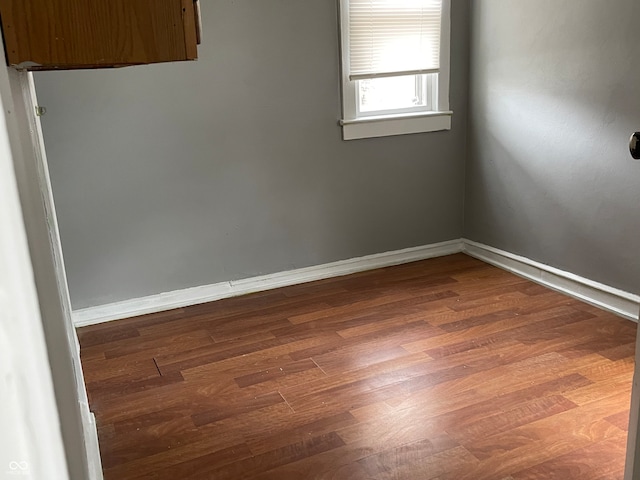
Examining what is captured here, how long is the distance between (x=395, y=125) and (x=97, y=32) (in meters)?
2.72

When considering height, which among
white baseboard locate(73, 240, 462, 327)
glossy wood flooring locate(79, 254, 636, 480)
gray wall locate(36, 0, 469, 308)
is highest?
gray wall locate(36, 0, 469, 308)

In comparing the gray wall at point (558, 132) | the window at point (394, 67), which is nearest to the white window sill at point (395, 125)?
the window at point (394, 67)

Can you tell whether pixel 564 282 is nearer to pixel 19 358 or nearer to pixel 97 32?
pixel 97 32

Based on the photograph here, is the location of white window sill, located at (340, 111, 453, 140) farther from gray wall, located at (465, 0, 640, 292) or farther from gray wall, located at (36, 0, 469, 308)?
gray wall, located at (465, 0, 640, 292)

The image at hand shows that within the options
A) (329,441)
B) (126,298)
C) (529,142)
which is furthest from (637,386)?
(126,298)

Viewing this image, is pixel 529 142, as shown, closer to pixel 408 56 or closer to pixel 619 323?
pixel 408 56

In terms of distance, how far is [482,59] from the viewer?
3283mm

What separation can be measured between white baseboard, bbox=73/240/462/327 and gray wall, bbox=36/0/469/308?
43 mm

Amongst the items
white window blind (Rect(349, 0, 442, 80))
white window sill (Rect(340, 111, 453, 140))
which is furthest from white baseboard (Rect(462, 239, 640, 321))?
white window blind (Rect(349, 0, 442, 80))

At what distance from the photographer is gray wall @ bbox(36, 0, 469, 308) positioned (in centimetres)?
273

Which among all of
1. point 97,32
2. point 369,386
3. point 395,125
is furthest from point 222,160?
point 97,32

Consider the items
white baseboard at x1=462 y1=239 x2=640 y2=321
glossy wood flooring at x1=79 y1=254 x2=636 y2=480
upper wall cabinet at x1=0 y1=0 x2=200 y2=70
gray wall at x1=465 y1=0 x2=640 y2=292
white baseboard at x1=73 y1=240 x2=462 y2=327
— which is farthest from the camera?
white baseboard at x1=73 y1=240 x2=462 y2=327

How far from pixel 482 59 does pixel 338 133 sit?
2.96 ft

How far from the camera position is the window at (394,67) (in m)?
3.09
